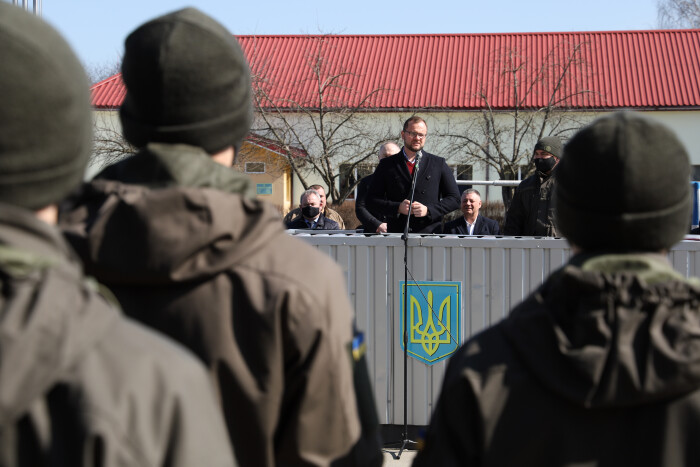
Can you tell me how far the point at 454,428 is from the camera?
1796mm

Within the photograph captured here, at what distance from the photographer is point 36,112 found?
1.22m

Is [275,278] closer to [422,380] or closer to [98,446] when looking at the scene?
[98,446]

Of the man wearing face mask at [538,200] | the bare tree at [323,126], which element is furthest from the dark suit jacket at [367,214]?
the bare tree at [323,126]

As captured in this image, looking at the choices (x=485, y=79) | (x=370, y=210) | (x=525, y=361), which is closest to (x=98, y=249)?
(x=525, y=361)

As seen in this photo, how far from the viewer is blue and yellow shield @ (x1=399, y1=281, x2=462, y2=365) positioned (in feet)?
20.9

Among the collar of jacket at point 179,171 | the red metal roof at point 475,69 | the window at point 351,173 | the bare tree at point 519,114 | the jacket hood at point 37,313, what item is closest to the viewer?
the jacket hood at point 37,313

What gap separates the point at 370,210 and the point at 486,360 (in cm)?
582

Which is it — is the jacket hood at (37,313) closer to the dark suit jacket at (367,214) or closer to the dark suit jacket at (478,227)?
the dark suit jacket at (367,214)

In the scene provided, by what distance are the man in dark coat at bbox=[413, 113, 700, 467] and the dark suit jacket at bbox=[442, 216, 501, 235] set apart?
6.31m

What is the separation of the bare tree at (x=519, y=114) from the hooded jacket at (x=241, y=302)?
28.6 metres

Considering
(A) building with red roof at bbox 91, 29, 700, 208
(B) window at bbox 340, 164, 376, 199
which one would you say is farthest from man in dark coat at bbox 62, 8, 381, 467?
(B) window at bbox 340, 164, 376, 199

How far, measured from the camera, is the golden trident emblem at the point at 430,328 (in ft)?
20.9

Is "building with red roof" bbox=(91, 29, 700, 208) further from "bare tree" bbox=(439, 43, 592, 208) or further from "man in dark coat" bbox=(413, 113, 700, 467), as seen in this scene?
"man in dark coat" bbox=(413, 113, 700, 467)

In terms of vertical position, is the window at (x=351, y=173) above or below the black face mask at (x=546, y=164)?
above
